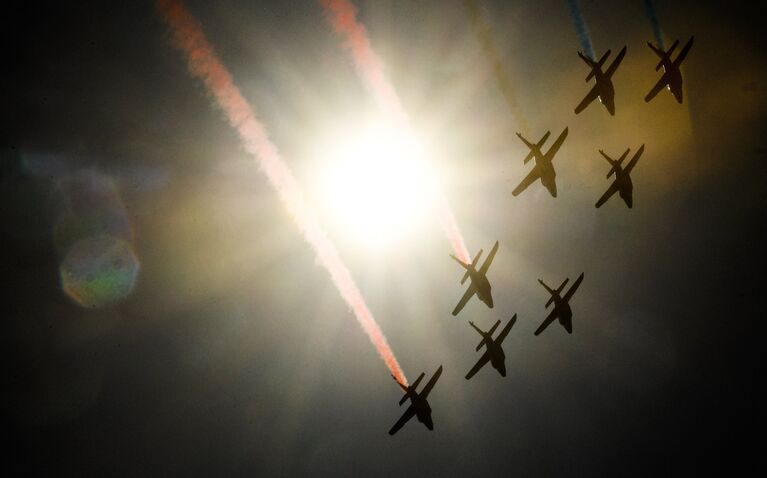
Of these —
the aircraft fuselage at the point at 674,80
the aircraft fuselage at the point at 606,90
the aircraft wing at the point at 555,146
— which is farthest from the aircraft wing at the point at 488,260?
the aircraft fuselage at the point at 674,80

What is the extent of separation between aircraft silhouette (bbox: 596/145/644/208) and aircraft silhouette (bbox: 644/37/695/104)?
153 inches

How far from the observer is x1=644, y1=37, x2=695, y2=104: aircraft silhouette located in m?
24.5

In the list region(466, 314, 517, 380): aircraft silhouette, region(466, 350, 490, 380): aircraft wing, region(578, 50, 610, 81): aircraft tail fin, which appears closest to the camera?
region(578, 50, 610, 81): aircraft tail fin

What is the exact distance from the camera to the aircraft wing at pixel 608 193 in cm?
2715

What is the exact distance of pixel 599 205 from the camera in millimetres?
28344

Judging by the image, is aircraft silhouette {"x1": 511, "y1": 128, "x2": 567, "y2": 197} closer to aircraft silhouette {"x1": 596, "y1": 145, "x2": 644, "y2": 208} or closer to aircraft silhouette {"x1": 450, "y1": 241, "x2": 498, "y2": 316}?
aircraft silhouette {"x1": 596, "y1": 145, "x2": 644, "y2": 208}

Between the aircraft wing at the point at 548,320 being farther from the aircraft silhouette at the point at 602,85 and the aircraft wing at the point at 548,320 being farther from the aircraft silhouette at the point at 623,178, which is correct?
the aircraft silhouette at the point at 602,85

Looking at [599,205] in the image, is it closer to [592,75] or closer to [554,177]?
[554,177]

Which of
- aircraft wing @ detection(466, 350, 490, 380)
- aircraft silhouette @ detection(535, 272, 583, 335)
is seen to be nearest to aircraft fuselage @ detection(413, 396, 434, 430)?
aircraft wing @ detection(466, 350, 490, 380)

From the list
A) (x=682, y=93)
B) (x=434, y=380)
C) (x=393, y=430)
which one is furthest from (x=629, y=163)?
(x=393, y=430)

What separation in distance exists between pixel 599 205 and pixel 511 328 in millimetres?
11444

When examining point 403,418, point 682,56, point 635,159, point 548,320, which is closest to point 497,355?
point 548,320

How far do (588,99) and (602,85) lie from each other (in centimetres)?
121

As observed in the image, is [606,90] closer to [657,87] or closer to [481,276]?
[657,87]
